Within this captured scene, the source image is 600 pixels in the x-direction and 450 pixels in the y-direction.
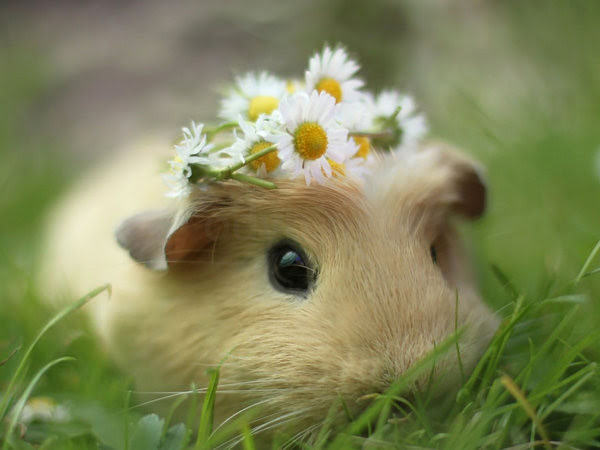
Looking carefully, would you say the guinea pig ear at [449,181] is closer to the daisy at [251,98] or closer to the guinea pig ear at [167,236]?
the daisy at [251,98]

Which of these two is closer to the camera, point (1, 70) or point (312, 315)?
point (312, 315)

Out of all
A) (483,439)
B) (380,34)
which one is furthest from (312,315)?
(380,34)

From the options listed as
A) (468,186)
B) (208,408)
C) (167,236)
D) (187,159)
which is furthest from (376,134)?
(208,408)

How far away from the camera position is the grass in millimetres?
1421

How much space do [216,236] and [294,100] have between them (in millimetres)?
491

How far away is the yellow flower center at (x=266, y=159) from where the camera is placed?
5.18 ft

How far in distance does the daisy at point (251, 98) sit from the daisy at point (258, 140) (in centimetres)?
20

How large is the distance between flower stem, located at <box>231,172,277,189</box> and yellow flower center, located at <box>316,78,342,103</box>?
1.17 feet

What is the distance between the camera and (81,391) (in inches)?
72.2

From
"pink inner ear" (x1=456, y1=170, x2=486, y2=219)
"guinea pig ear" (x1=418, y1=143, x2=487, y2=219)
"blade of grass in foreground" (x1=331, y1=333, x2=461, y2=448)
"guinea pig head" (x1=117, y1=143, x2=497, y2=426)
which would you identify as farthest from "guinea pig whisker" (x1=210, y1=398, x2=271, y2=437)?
"pink inner ear" (x1=456, y1=170, x2=486, y2=219)

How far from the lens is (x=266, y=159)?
1611 millimetres

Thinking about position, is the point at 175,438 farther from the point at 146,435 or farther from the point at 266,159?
the point at 266,159

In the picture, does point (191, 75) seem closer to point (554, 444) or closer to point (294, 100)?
point (294, 100)

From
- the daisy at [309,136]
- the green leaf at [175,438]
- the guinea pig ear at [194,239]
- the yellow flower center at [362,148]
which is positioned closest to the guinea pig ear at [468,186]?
the yellow flower center at [362,148]
